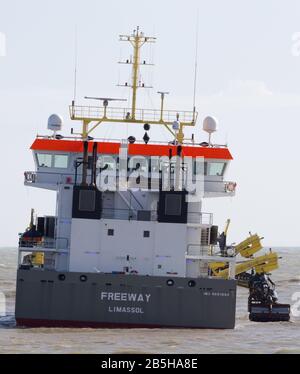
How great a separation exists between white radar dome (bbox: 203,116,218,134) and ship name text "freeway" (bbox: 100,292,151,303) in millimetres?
7357

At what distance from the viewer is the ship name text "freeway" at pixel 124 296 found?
40500 millimetres

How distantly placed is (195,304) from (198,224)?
290cm

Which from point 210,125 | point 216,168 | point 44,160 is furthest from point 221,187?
point 44,160

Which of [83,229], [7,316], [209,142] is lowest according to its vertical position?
[7,316]

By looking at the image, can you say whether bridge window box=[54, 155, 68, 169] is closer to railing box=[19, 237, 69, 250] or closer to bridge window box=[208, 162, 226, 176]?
railing box=[19, 237, 69, 250]

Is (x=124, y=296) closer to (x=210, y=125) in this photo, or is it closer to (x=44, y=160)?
(x=44, y=160)

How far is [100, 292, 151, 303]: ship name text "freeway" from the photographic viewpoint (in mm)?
40500

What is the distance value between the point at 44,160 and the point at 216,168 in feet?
19.4

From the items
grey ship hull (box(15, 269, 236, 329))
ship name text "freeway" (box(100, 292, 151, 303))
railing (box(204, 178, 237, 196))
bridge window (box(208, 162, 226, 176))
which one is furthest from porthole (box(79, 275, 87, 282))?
bridge window (box(208, 162, 226, 176))

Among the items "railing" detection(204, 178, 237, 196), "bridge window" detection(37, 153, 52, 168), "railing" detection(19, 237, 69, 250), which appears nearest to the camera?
"railing" detection(19, 237, 69, 250)

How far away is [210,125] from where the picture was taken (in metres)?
45.0
